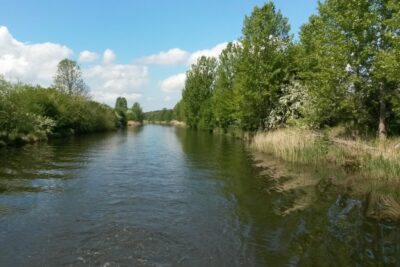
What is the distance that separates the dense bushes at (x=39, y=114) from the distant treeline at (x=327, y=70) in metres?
21.9

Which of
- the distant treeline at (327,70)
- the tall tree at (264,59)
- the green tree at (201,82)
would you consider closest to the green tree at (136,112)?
the green tree at (201,82)

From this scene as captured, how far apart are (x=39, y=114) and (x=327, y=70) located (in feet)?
112

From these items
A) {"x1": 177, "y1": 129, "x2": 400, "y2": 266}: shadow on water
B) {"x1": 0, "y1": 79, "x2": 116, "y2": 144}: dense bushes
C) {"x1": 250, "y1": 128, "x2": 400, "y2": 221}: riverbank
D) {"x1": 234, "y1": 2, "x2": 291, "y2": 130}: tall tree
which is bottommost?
{"x1": 177, "y1": 129, "x2": 400, "y2": 266}: shadow on water

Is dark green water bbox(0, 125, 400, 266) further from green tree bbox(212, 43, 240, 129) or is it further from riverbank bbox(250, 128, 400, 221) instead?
green tree bbox(212, 43, 240, 129)

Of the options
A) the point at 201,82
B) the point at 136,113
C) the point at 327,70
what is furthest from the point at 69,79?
the point at 136,113

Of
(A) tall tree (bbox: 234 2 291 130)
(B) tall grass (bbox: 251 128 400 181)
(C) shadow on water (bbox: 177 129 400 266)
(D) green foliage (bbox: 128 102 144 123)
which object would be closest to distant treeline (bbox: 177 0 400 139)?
(A) tall tree (bbox: 234 2 291 130)

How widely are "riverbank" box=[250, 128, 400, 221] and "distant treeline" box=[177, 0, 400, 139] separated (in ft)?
7.03

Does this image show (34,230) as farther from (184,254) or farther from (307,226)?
(307,226)

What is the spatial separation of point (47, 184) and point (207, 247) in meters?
9.75

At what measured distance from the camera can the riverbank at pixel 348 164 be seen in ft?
43.9

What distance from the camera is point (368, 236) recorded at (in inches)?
376

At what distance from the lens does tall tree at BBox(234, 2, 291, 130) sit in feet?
122

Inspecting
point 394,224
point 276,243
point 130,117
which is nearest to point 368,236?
point 394,224

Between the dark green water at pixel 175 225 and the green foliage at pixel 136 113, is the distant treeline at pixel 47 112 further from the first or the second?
the green foliage at pixel 136 113
